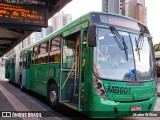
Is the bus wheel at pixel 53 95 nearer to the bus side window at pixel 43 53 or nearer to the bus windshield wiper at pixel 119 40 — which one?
the bus side window at pixel 43 53

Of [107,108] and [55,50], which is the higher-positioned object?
[55,50]

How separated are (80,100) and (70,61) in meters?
1.61

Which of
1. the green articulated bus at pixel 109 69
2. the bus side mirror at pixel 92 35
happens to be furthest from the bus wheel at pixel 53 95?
the bus side mirror at pixel 92 35

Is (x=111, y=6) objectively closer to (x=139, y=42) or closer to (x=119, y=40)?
(x=139, y=42)

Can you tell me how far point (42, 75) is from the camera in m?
10.1

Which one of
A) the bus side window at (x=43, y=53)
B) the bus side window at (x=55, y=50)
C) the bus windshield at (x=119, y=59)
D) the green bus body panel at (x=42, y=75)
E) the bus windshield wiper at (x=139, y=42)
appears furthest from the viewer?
the bus side window at (x=43, y=53)

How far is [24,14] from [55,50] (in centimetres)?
261

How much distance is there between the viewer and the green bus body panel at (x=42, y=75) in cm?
852

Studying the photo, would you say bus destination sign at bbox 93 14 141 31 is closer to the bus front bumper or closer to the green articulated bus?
the green articulated bus

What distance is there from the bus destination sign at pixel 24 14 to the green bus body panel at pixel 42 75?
70.0 inches

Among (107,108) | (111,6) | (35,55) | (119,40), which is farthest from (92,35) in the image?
(35,55)

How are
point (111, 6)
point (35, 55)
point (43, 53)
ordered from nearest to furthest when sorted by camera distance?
1. point (43, 53)
2. point (111, 6)
3. point (35, 55)

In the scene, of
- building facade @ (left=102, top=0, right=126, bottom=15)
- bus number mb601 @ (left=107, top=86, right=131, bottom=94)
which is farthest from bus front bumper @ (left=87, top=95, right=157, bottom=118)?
building facade @ (left=102, top=0, right=126, bottom=15)

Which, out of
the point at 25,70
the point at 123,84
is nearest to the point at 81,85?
the point at 123,84
